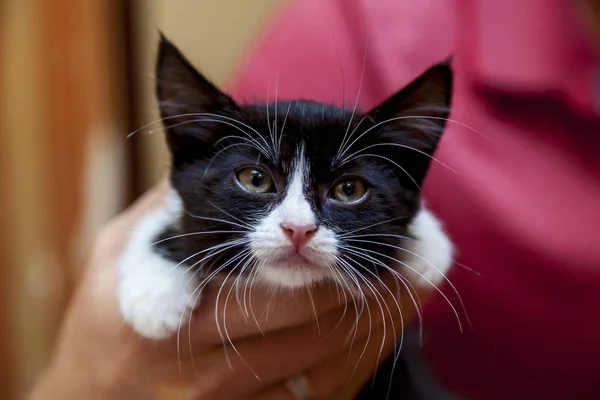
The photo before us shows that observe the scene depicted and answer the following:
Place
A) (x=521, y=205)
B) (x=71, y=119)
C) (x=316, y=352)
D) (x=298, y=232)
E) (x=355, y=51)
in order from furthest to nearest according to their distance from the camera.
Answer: (x=71, y=119) < (x=355, y=51) < (x=521, y=205) < (x=316, y=352) < (x=298, y=232)

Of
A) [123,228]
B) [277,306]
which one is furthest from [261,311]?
[123,228]

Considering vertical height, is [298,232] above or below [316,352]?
above

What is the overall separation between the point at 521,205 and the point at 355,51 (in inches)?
15.7

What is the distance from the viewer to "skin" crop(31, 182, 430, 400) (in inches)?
29.0

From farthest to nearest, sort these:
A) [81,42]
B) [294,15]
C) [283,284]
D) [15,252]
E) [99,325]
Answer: [15,252] < [81,42] < [294,15] < [99,325] < [283,284]

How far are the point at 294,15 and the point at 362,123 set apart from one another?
0.45 meters

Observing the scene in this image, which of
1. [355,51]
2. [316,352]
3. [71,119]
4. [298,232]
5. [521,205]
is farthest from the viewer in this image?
[71,119]

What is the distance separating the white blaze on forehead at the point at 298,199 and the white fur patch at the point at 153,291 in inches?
7.6

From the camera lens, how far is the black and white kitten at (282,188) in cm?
68

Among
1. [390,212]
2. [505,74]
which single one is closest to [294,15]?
[505,74]

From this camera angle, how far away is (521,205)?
2.96ft

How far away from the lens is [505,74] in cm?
92

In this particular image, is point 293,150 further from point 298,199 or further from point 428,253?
point 428,253

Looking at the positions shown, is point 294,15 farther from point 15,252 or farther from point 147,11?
point 15,252
